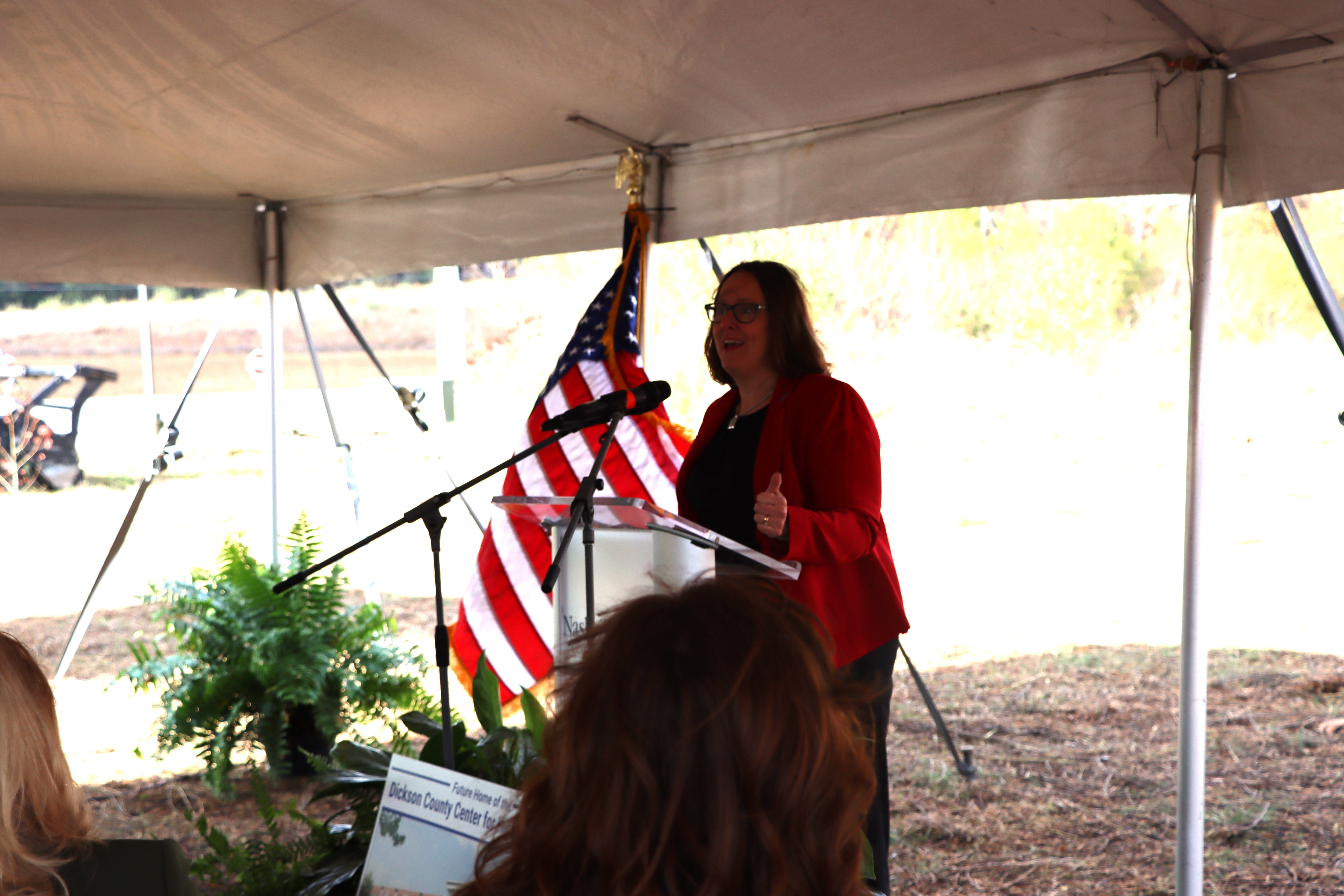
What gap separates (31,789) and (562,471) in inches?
85.1

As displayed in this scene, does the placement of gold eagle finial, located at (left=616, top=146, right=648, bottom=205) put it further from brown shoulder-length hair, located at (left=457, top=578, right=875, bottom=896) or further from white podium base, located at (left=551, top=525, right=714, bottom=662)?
brown shoulder-length hair, located at (left=457, top=578, right=875, bottom=896)

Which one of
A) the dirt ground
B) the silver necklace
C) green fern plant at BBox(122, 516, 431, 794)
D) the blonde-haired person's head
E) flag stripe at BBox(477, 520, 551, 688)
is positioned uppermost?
the silver necklace

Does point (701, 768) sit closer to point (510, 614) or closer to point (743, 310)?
point (743, 310)

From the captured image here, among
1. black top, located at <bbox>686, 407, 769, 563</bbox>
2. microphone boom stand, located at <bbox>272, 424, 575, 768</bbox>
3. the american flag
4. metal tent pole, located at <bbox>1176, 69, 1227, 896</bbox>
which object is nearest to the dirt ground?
metal tent pole, located at <bbox>1176, 69, 1227, 896</bbox>

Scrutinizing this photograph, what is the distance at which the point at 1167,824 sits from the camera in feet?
11.7

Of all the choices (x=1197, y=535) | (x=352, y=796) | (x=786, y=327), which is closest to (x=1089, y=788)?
(x=1197, y=535)

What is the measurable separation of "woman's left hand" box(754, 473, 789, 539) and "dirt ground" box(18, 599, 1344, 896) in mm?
1652

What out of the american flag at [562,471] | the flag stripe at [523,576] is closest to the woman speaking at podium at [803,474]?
the american flag at [562,471]

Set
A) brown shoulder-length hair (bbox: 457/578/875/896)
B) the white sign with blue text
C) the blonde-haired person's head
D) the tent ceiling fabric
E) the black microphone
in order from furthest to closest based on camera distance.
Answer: the tent ceiling fabric → the black microphone → the white sign with blue text → the blonde-haired person's head → brown shoulder-length hair (bbox: 457/578/875/896)

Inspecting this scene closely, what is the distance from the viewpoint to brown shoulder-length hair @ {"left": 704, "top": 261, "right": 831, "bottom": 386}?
2.42 meters

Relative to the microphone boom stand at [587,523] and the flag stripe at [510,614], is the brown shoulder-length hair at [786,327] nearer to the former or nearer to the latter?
the microphone boom stand at [587,523]

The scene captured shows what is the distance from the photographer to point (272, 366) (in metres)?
4.61

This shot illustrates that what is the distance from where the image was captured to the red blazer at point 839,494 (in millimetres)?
2227

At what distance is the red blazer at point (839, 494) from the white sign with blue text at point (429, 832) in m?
0.96
